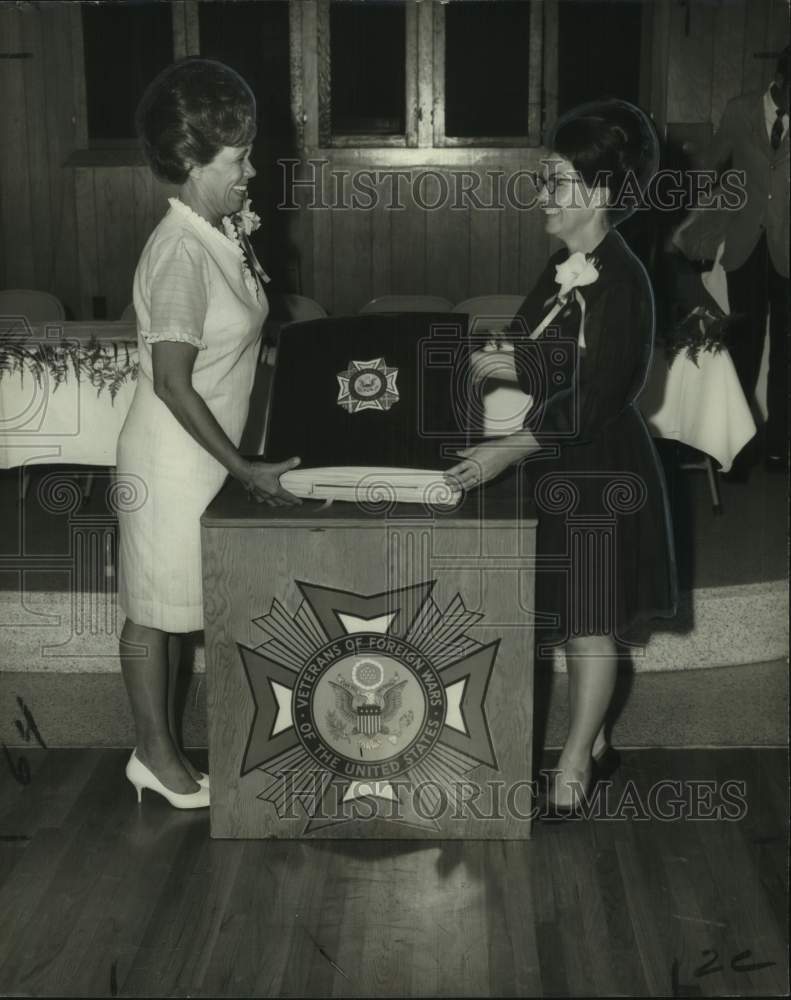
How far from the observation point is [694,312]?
4.57m

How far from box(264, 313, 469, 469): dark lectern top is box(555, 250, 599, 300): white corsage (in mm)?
237

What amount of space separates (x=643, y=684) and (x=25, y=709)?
169 cm

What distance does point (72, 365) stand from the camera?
4344 millimetres

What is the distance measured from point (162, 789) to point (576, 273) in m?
1.49

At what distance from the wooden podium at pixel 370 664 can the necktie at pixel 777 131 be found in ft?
9.65

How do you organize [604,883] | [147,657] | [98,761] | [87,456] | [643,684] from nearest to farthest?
[604,883], [147,657], [98,761], [643,684], [87,456]

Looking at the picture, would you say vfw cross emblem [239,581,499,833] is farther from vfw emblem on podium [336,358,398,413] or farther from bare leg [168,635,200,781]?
vfw emblem on podium [336,358,398,413]

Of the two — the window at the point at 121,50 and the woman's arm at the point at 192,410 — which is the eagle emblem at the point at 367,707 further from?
the window at the point at 121,50

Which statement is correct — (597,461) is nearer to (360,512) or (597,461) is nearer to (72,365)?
(360,512)

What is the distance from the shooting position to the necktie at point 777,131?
5.16m

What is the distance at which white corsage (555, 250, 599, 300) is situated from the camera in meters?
2.78

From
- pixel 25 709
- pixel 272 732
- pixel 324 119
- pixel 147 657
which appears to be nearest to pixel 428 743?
pixel 272 732

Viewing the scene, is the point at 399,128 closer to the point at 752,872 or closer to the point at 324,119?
the point at 324,119

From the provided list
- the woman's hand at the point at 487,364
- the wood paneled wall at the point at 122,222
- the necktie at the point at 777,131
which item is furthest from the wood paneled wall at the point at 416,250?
the woman's hand at the point at 487,364
